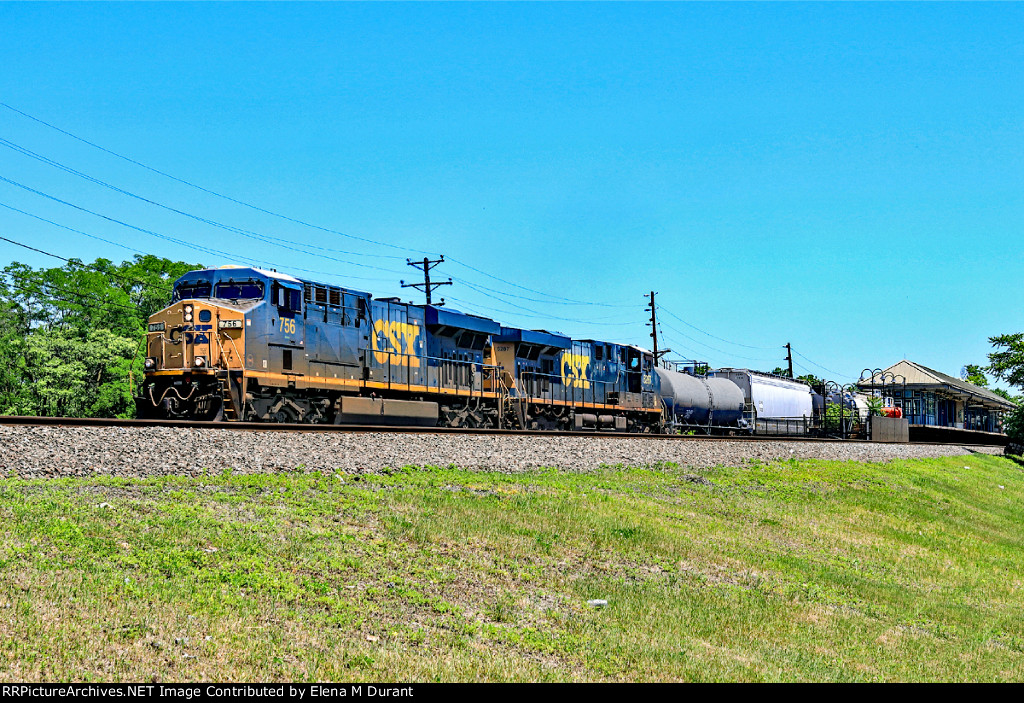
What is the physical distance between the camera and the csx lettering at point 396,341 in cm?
2284

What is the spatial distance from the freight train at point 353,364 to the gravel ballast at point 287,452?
398 centimetres

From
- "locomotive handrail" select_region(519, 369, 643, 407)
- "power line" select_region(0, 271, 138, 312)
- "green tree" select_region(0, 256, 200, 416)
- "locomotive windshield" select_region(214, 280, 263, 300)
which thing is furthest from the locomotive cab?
"power line" select_region(0, 271, 138, 312)

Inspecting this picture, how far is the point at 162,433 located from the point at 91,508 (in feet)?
17.0

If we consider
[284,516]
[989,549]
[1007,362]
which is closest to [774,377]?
[1007,362]

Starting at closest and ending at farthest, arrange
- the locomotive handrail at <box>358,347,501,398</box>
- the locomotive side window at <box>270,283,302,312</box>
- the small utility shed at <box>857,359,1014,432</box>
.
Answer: the locomotive side window at <box>270,283,302,312</box> → the locomotive handrail at <box>358,347,501,398</box> → the small utility shed at <box>857,359,1014,432</box>

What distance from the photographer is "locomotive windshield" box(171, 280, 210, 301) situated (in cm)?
2039

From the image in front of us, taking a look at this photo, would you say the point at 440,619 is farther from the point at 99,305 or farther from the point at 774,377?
the point at 99,305

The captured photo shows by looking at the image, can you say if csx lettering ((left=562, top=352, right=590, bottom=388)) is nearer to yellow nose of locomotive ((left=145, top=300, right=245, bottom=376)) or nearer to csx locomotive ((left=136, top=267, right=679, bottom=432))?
csx locomotive ((left=136, top=267, right=679, bottom=432))

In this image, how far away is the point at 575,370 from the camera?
31.5 m

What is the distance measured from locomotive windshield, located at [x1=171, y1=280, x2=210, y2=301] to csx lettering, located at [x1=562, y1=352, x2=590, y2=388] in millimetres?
13782

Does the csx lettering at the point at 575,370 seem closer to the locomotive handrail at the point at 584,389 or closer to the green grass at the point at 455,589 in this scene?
the locomotive handrail at the point at 584,389

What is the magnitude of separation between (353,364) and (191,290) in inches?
163

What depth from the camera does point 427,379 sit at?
80.3ft

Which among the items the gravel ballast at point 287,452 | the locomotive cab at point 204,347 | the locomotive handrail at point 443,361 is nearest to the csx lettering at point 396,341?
the locomotive handrail at point 443,361
